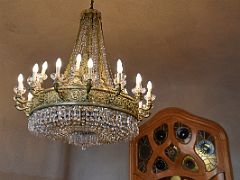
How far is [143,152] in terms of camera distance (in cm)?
470

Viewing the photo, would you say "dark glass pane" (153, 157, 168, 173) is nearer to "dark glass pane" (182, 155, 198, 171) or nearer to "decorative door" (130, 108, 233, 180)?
"decorative door" (130, 108, 233, 180)

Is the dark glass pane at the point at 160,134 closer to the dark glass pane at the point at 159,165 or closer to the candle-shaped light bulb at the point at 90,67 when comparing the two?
the dark glass pane at the point at 159,165

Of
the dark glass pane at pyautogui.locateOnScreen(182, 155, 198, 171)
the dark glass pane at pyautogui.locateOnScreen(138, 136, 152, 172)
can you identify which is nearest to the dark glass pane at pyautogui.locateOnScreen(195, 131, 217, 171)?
the dark glass pane at pyautogui.locateOnScreen(182, 155, 198, 171)

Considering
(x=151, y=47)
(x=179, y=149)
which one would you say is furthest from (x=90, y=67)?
(x=179, y=149)

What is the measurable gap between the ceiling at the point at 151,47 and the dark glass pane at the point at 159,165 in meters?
0.71

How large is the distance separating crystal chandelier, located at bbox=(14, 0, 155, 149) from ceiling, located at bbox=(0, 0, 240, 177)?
1.15m

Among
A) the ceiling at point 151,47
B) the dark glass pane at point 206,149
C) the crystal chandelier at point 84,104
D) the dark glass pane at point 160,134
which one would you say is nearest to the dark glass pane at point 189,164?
the dark glass pane at point 206,149

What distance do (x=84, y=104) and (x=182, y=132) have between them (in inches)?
98.1

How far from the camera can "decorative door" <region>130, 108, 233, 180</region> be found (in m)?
4.20

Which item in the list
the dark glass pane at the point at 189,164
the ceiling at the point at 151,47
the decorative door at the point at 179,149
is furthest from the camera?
the dark glass pane at the point at 189,164

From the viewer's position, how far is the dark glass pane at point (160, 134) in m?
A: 4.62

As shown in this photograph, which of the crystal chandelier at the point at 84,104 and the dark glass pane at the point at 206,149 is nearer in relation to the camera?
the crystal chandelier at the point at 84,104

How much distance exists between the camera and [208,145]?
4.34 metres

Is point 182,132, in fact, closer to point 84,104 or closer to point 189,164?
point 189,164
